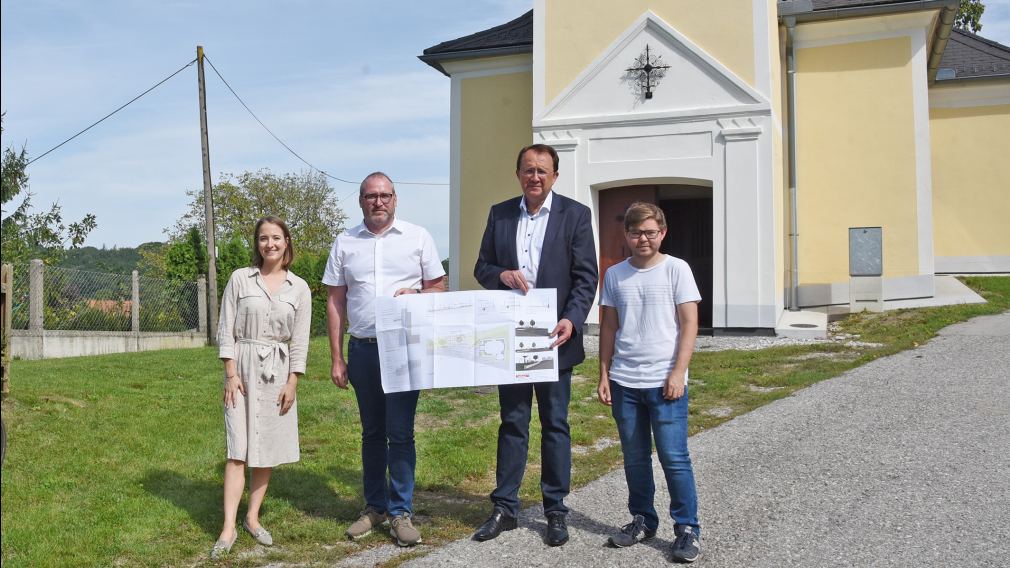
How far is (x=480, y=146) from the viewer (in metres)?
17.4

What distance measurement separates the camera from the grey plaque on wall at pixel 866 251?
51.1 feet

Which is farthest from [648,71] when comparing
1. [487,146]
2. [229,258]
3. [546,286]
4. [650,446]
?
[229,258]

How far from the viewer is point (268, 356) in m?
4.85

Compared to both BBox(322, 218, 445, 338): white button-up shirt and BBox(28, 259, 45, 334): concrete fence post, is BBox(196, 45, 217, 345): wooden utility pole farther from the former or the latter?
BBox(322, 218, 445, 338): white button-up shirt

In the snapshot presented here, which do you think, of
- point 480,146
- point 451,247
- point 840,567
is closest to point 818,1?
point 480,146

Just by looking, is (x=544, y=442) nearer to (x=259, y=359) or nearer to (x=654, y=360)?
(x=654, y=360)

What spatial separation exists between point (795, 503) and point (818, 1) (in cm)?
1361

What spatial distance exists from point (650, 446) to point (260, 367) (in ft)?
6.89

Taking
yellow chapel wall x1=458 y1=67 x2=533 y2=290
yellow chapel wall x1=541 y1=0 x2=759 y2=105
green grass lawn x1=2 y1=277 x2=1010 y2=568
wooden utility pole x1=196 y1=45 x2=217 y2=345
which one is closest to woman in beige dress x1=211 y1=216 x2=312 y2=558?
green grass lawn x1=2 y1=277 x2=1010 y2=568

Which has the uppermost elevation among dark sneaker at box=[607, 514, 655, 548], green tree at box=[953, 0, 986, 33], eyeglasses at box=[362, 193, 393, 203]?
green tree at box=[953, 0, 986, 33]

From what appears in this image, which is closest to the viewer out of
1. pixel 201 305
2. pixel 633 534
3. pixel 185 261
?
pixel 633 534

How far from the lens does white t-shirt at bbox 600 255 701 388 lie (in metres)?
4.46

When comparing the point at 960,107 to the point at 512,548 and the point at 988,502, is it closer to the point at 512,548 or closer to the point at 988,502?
the point at 988,502

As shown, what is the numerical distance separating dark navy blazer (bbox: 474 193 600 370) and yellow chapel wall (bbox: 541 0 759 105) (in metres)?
10.0
